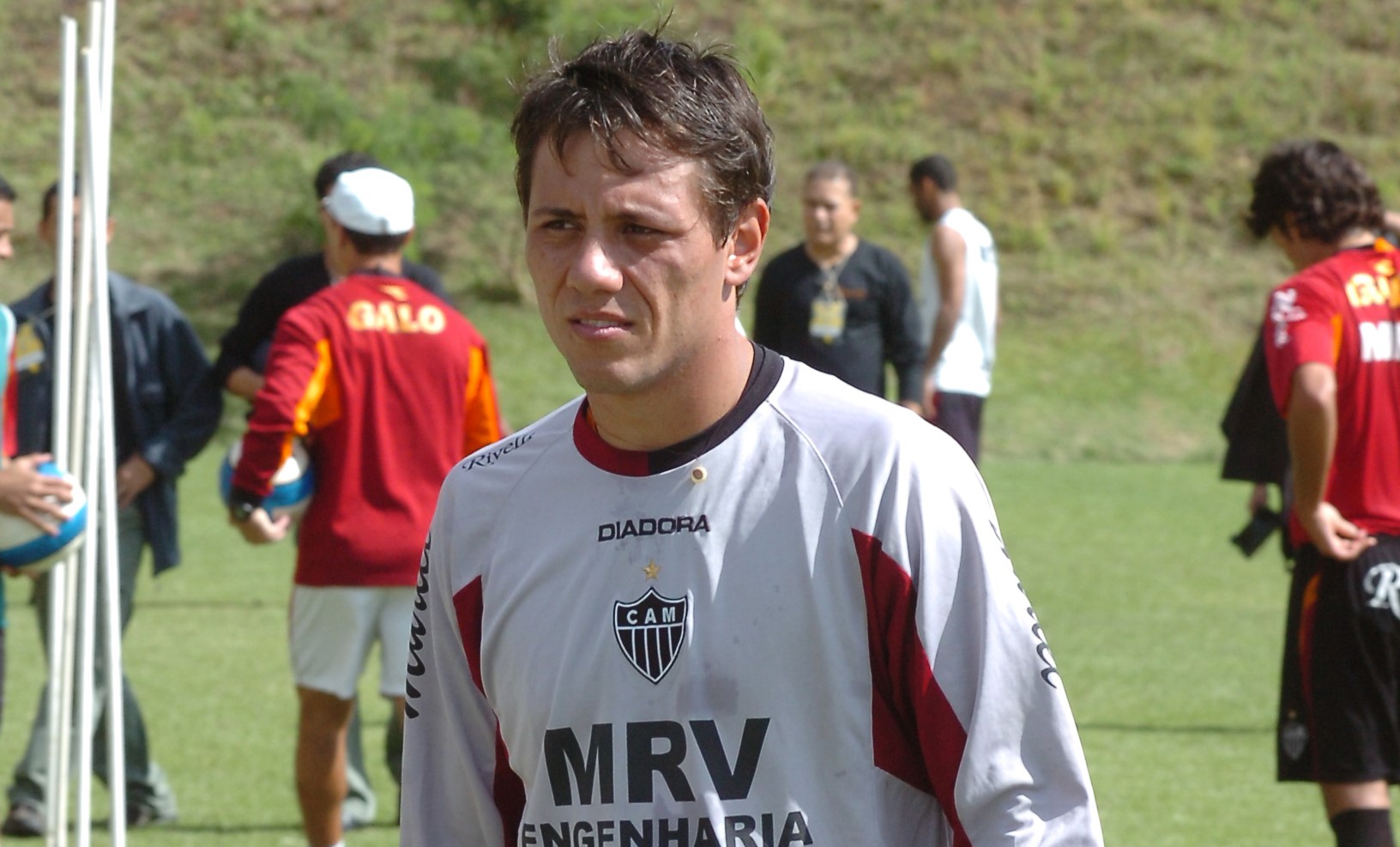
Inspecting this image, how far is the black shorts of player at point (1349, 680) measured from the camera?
4762 mm

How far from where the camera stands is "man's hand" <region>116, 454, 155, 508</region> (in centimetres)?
634

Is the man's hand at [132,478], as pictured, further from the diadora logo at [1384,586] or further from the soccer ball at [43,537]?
the diadora logo at [1384,586]

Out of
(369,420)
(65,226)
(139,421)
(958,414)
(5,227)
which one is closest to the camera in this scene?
(65,226)

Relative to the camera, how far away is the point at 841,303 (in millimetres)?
8734

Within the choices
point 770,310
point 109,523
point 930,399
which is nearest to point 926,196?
point 930,399

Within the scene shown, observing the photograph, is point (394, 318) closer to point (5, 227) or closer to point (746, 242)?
point (5, 227)

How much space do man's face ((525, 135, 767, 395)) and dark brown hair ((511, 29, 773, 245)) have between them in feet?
0.05

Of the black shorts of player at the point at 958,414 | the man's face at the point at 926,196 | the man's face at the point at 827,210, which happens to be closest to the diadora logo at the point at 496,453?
the man's face at the point at 827,210

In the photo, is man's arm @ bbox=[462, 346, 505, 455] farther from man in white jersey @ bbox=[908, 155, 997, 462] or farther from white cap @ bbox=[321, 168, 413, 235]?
man in white jersey @ bbox=[908, 155, 997, 462]

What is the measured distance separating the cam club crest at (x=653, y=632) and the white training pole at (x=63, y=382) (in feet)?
8.54

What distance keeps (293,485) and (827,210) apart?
386 cm

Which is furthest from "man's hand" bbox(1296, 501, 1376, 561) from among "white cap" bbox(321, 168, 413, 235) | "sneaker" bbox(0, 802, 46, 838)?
"sneaker" bbox(0, 802, 46, 838)

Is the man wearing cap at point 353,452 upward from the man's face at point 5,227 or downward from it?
downward

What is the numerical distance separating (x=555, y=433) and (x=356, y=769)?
14.5 ft
